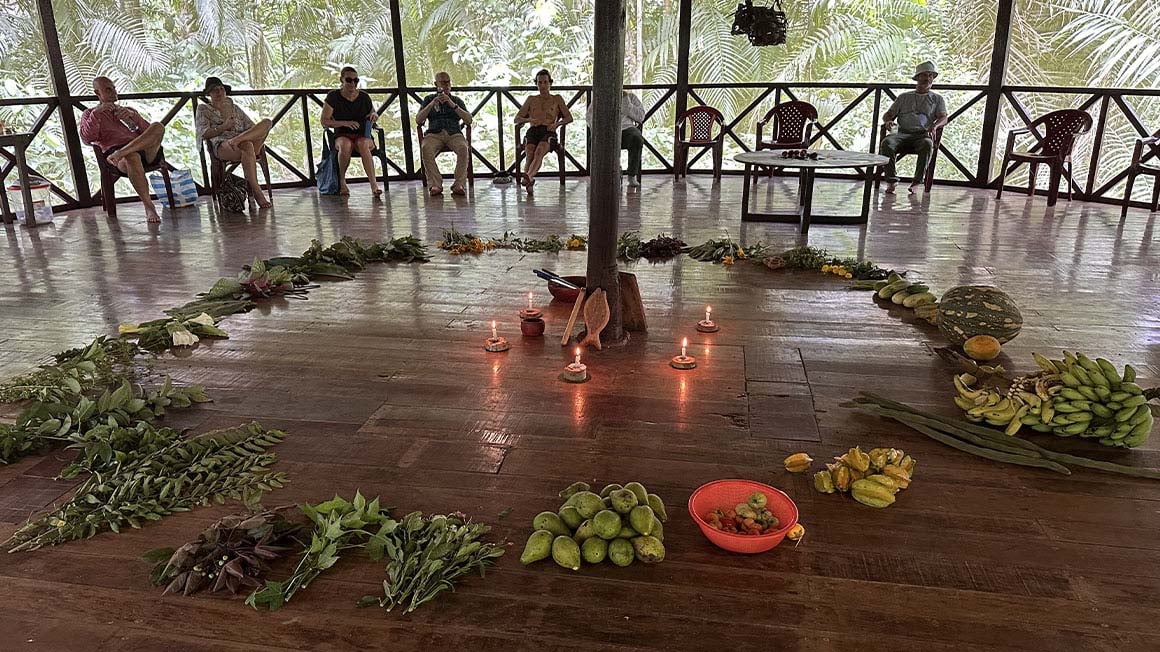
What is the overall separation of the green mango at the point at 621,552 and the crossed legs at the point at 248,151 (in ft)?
19.9

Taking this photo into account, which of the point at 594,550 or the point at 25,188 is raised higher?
the point at 25,188

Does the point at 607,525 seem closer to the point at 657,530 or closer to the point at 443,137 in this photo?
the point at 657,530

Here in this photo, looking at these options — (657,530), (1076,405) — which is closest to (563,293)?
(657,530)

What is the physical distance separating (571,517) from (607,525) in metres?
0.11

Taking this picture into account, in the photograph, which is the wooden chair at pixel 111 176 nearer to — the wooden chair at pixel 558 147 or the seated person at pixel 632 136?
the wooden chair at pixel 558 147

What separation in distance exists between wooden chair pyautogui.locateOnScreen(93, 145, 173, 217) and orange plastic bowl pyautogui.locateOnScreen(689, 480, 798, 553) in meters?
6.31

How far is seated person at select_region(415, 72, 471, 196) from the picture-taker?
7527 mm

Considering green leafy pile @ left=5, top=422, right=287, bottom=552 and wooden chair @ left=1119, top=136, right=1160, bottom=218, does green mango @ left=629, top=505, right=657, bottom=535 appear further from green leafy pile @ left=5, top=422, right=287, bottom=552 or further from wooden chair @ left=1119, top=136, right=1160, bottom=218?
wooden chair @ left=1119, top=136, right=1160, bottom=218

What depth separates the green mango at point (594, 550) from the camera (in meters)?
1.79

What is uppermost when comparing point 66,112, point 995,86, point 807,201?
point 995,86

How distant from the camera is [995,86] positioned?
25.3 feet

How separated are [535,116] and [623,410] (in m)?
5.64

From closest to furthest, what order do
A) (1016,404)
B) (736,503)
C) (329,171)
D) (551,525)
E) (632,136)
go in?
(551,525), (736,503), (1016,404), (329,171), (632,136)

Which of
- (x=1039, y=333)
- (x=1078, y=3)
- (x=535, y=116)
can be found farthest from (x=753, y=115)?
(x=1039, y=333)
